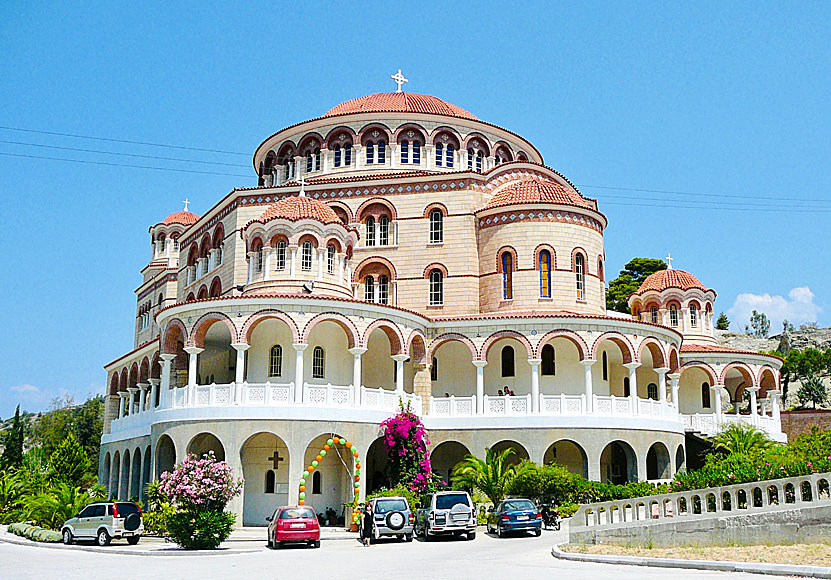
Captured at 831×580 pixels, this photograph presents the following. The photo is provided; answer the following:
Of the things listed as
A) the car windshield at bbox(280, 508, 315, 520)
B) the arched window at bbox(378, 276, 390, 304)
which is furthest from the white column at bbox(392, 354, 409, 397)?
the car windshield at bbox(280, 508, 315, 520)

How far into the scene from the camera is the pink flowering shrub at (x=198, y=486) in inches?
939

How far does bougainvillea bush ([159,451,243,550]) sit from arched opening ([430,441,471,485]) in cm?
1519

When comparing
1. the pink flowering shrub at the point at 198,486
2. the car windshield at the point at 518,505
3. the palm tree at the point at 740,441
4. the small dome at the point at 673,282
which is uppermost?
the small dome at the point at 673,282

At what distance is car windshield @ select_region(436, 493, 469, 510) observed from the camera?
2789 centimetres

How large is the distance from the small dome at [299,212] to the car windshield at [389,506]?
1345 centimetres

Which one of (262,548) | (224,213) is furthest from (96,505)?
(224,213)

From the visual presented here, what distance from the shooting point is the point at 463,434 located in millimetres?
36406

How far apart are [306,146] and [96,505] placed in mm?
24316

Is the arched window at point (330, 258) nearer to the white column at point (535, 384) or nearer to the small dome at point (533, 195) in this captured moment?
the small dome at point (533, 195)

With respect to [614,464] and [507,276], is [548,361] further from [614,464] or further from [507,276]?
[614,464]

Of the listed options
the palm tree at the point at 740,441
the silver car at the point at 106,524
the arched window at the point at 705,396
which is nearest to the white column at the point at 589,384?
the palm tree at the point at 740,441

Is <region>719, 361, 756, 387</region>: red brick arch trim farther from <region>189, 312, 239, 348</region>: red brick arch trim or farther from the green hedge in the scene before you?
the green hedge

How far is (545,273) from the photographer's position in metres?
39.8

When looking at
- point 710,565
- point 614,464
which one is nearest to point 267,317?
point 614,464
